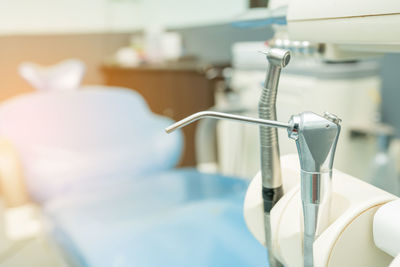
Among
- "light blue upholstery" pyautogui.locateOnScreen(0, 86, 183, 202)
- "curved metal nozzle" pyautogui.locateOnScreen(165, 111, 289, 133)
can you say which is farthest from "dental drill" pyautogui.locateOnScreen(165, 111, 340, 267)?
"light blue upholstery" pyautogui.locateOnScreen(0, 86, 183, 202)

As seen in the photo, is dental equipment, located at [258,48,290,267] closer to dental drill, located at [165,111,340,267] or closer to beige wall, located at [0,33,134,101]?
dental drill, located at [165,111,340,267]

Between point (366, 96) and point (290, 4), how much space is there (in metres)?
1.01

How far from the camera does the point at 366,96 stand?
137 centimetres

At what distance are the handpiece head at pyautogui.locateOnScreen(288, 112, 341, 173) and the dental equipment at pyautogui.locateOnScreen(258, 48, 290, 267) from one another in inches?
2.3

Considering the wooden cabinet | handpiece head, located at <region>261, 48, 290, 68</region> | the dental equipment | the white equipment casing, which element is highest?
the white equipment casing

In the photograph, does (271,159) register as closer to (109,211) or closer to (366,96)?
(109,211)

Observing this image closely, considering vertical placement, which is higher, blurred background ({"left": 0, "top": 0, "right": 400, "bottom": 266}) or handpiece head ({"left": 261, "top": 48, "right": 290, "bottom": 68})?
handpiece head ({"left": 261, "top": 48, "right": 290, "bottom": 68})

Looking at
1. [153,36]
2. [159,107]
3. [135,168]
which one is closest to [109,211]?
[135,168]

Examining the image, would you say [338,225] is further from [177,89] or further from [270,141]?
[177,89]

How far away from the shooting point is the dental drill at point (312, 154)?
365 mm

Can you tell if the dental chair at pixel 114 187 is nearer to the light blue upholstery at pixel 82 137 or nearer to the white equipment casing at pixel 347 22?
the light blue upholstery at pixel 82 137

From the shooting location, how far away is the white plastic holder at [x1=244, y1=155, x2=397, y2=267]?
1.24 ft

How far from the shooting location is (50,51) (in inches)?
109

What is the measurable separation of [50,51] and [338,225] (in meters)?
2.80
